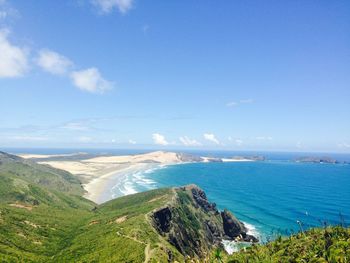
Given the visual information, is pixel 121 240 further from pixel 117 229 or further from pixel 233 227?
pixel 233 227

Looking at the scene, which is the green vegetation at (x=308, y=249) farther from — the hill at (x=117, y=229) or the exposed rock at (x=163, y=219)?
the exposed rock at (x=163, y=219)

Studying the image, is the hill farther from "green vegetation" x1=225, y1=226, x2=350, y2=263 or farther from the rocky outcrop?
"green vegetation" x1=225, y1=226, x2=350, y2=263

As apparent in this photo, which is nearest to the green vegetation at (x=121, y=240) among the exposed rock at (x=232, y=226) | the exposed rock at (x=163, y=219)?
the exposed rock at (x=163, y=219)

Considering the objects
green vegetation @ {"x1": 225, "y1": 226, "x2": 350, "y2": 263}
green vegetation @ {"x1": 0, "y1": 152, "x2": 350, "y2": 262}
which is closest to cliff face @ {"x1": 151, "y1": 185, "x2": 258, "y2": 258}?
green vegetation @ {"x1": 0, "y1": 152, "x2": 350, "y2": 262}

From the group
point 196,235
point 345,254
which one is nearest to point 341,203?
point 196,235

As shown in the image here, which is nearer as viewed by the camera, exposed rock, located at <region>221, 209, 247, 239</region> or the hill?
the hill

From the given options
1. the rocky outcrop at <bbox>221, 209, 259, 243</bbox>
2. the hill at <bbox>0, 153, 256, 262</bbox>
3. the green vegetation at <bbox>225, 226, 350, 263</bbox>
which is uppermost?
the green vegetation at <bbox>225, 226, 350, 263</bbox>

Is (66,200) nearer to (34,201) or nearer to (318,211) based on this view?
(34,201)

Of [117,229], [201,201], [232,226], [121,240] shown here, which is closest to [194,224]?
[232,226]
